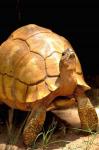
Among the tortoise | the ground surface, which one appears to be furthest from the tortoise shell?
the ground surface

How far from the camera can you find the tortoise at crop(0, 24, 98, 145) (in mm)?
5609

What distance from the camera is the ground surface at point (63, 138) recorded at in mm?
5430

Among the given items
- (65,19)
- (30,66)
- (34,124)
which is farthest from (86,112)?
(65,19)

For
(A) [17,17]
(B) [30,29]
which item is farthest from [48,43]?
(A) [17,17]

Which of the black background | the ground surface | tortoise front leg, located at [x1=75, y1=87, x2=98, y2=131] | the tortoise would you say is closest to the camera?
the ground surface

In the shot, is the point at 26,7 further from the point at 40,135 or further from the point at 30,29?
the point at 40,135

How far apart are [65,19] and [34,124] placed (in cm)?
359

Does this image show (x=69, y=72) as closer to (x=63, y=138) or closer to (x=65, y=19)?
(x=63, y=138)

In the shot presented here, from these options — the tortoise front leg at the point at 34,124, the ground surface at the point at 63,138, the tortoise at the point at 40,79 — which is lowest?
the ground surface at the point at 63,138

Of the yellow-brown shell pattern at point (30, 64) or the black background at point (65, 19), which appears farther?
the black background at point (65, 19)

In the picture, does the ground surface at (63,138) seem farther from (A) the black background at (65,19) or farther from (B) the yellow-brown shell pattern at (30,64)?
(A) the black background at (65,19)

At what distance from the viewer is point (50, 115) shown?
21.5ft

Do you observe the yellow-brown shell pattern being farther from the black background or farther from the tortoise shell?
the black background

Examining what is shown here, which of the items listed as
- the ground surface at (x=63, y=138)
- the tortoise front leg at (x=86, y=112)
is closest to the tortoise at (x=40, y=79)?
the tortoise front leg at (x=86, y=112)
